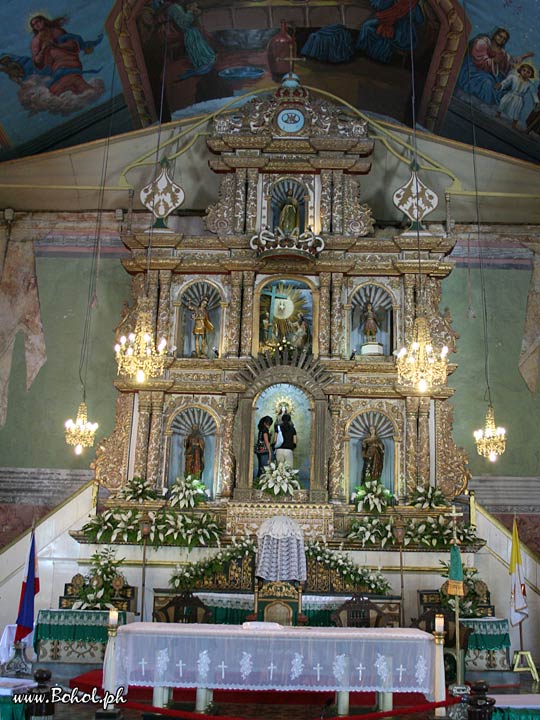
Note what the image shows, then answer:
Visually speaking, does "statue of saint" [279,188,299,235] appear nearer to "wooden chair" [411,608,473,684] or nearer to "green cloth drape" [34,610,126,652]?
"wooden chair" [411,608,473,684]

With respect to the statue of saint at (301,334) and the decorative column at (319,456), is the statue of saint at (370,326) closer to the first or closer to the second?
the statue of saint at (301,334)

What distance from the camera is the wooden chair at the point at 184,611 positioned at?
1038cm

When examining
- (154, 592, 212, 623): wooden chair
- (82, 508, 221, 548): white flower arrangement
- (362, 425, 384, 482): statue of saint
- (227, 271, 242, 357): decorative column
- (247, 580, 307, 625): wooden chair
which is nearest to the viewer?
(247, 580, 307, 625): wooden chair

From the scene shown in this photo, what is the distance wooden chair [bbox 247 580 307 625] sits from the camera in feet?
31.1

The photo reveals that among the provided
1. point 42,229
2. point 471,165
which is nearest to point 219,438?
point 42,229

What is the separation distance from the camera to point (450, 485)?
1341cm

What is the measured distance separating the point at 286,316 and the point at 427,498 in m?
3.98

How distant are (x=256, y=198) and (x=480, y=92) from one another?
14.3ft

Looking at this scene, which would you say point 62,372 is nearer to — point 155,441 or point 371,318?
point 155,441

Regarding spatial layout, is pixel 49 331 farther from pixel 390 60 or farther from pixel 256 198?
pixel 390 60

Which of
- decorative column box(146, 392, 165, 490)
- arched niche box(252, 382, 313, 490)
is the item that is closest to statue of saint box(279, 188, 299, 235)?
arched niche box(252, 382, 313, 490)

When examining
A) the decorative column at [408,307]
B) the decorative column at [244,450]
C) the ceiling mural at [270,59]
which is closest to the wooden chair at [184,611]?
the decorative column at [244,450]

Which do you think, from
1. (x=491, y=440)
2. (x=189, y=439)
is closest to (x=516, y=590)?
(x=491, y=440)

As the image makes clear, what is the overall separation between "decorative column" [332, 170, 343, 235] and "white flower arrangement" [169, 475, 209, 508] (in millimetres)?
4991
